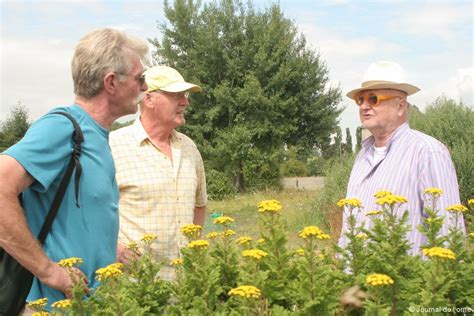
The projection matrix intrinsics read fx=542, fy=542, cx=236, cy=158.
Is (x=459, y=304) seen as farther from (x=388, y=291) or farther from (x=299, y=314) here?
(x=299, y=314)

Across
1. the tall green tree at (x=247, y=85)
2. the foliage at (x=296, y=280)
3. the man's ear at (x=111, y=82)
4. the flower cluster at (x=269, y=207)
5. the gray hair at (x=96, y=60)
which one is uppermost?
the tall green tree at (x=247, y=85)

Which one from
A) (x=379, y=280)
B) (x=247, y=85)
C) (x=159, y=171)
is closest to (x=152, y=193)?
(x=159, y=171)

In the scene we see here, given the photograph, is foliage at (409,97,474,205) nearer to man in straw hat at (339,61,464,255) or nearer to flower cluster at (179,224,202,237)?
man in straw hat at (339,61,464,255)

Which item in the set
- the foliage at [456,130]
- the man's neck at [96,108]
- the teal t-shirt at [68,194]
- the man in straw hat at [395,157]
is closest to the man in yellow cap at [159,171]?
the teal t-shirt at [68,194]

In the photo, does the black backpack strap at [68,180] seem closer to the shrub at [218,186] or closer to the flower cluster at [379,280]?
the flower cluster at [379,280]

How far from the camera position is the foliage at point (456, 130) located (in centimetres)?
1082

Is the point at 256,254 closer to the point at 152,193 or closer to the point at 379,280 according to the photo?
the point at 379,280

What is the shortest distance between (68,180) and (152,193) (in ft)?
4.13

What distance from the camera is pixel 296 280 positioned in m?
1.70

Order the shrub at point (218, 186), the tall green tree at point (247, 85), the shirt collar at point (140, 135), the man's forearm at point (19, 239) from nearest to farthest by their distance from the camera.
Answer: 1. the man's forearm at point (19, 239)
2. the shirt collar at point (140, 135)
3. the shrub at point (218, 186)
4. the tall green tree at point (247, 85)

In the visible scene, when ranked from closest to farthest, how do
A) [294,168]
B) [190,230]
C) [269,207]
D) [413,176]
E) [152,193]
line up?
[269,207]
[190,230]
[413,176]
[152,193]
[294,168]

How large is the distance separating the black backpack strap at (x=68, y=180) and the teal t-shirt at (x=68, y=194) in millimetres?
20

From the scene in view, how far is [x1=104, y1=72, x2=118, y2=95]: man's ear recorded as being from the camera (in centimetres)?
274

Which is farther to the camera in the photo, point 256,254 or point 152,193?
point 152,193
